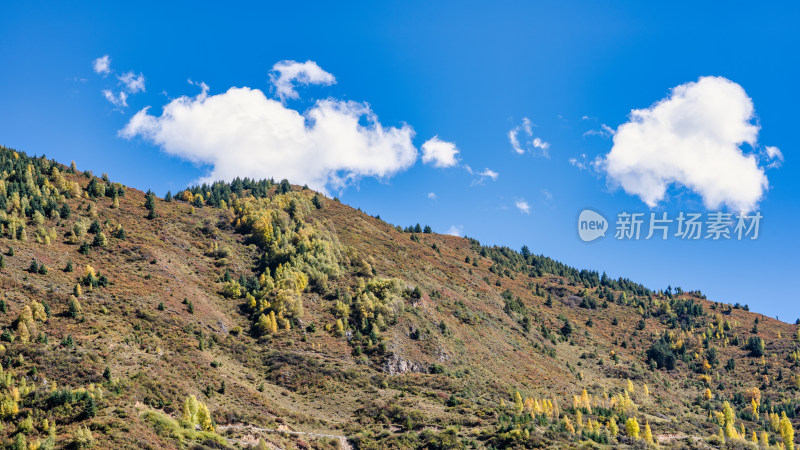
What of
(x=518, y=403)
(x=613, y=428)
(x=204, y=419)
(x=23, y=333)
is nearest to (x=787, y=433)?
(x=613, y=428)

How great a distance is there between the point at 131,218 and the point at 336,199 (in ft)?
271

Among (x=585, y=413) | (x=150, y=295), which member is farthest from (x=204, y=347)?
(x=585, y=413)

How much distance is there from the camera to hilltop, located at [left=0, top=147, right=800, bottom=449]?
59.2 m

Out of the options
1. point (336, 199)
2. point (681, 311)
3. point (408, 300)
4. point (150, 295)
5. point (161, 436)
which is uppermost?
point (336, 199)

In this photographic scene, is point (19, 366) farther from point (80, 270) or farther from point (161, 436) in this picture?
point (80, 270)

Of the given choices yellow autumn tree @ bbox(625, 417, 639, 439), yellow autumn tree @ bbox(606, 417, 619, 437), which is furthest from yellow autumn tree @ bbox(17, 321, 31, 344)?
yellow autumn tree @ bbox(625, 417, 639, 439)

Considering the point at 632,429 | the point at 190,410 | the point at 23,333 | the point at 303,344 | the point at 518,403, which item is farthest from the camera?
the point at 303,344

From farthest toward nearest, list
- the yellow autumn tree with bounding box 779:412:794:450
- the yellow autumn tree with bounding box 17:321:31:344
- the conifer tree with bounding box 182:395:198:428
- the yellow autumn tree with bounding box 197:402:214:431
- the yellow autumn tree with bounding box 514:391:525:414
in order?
the yellow autumn tree with bounding box 779:412:794:450
the yellow autumn tree with bounding box 514:391:525:414
the yellow autumn tree with bounding box 17:321:31:344
the yellow autumn tree with bounding box 197:402:214:431
the conifer tree with bounding box 182:395:198:428

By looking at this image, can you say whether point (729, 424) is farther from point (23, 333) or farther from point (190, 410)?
point (23, 333)

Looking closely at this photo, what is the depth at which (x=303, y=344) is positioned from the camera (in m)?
94.8

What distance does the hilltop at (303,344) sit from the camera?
59250mm

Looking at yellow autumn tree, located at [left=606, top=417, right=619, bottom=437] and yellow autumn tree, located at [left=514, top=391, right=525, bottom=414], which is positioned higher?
yellow autumn tree, located at [left=514, top=391, right=525, bottom=414]

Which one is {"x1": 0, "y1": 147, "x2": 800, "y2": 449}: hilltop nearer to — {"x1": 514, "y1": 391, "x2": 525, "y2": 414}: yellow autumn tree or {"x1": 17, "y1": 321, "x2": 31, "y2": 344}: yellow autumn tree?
{"x1": 17, "y1": 321, "x2": 31, "y2": 344}: yellow autumn tree

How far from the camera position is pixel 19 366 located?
55188 mm
